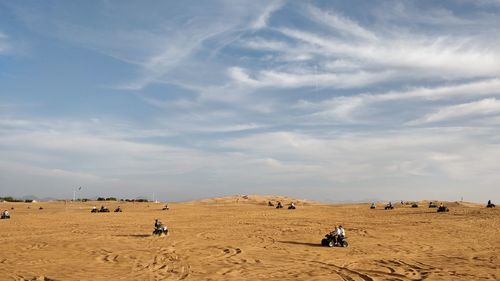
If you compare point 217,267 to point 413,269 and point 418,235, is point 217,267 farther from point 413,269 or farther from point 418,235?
point 418,235

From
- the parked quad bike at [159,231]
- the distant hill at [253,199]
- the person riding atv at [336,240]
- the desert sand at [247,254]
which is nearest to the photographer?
the desert sand at [247,254]

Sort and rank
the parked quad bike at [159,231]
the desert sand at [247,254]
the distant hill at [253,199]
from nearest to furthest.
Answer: the desert sand at [247,254]
the parked quad bike at [159,231]
the distant hill at [253,199]

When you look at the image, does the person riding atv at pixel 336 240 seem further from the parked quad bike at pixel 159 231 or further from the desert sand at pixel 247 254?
the parked quad bike at pixel 159 231

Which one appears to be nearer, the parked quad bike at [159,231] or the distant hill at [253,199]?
the parked quad bike at [159,231]

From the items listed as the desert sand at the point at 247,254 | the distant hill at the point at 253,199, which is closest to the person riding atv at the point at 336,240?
the desert sand at the point at 247,254

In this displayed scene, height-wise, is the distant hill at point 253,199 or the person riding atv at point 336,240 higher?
the distant hill at point 253,199

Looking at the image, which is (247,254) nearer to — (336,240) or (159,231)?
(336,240)

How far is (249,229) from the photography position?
107ft

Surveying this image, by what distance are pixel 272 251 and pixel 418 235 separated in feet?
37.8

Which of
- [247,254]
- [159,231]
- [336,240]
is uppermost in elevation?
[159,231]

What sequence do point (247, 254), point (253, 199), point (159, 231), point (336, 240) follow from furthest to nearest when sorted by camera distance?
point (253, 199) → point (159, 231) → point (336, 240) → point (247, 254)

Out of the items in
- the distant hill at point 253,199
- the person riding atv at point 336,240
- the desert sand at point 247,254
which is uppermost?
the distant hill at point 253,199

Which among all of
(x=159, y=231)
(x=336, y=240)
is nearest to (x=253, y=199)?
(x=159, y=231)

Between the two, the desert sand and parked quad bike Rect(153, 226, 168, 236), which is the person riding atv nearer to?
the desert sand
